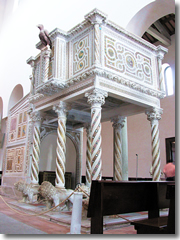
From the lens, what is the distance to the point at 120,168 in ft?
34.6

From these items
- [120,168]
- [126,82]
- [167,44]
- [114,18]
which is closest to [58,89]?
[126,82]

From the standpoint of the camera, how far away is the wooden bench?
14.0ft

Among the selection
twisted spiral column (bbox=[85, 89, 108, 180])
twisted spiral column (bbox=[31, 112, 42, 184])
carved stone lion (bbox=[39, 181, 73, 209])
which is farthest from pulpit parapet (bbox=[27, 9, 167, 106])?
carved stone lion (bbox=[39, 181, 73, 209])

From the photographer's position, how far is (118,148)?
35.7ft

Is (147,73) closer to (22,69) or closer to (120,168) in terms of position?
(120,168)

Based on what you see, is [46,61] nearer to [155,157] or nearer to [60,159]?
[60,159]

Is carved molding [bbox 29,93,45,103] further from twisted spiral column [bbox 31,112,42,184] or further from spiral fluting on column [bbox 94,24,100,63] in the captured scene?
spiral fluting on column [bbox 94,24,100,63]

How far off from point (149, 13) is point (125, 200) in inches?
397

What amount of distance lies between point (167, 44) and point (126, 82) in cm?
1069

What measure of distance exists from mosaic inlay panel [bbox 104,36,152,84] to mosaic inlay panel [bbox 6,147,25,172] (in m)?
7.23

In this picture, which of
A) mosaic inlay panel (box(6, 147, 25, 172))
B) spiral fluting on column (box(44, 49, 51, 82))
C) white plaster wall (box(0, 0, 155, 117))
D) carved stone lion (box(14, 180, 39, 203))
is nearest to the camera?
spiral fluting on column (box(44, 49, 51, 82))

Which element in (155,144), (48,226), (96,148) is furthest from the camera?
(155,144)

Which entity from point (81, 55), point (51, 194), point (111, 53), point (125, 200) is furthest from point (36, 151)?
point (125, 200)

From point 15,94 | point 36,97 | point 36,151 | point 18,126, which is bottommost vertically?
point 36,151
